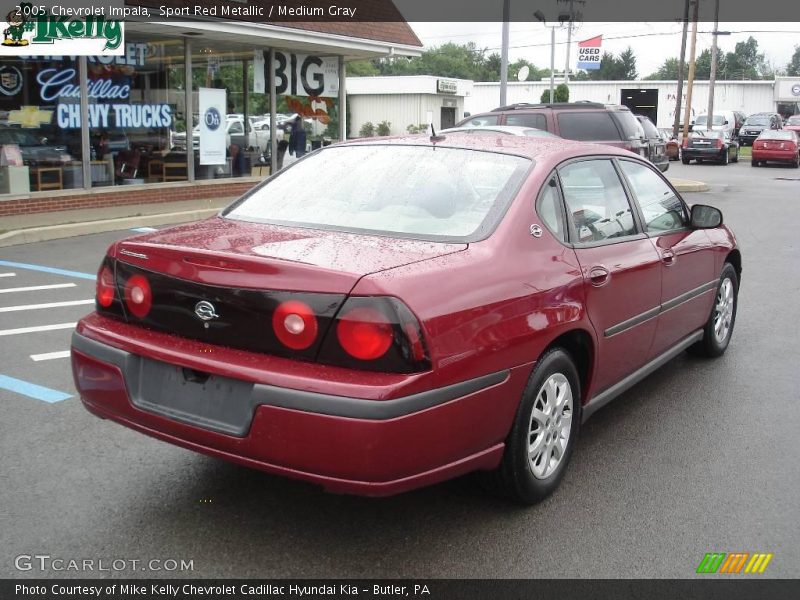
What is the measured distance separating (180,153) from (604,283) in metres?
12.8

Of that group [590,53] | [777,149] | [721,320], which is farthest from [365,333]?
[590,53]

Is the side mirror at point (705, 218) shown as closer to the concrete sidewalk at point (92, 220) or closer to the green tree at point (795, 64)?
the concrete sidewalk at point (92, 220)

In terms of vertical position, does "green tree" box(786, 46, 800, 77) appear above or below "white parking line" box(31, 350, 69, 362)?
above

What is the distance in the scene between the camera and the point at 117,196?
1420cm

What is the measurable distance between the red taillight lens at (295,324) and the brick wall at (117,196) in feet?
35.9

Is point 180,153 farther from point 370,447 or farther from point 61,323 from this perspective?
point 370,447

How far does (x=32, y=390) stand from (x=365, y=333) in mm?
3101

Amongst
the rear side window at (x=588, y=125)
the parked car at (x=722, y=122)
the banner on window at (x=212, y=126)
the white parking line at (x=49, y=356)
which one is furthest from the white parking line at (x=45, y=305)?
the parked car at (x=722, y=122)

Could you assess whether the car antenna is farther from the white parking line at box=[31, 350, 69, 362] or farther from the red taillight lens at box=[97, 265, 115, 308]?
the white parking line at box=[31, 350, 69, 362]

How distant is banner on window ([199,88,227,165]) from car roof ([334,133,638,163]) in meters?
11.8

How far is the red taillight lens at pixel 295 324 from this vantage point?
302 centimetres

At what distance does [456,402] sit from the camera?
3096 mm

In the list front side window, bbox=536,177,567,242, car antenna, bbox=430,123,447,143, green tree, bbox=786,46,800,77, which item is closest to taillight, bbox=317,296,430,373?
front side window, bbox=536,177,567,242

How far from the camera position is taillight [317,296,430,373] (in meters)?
2.95
